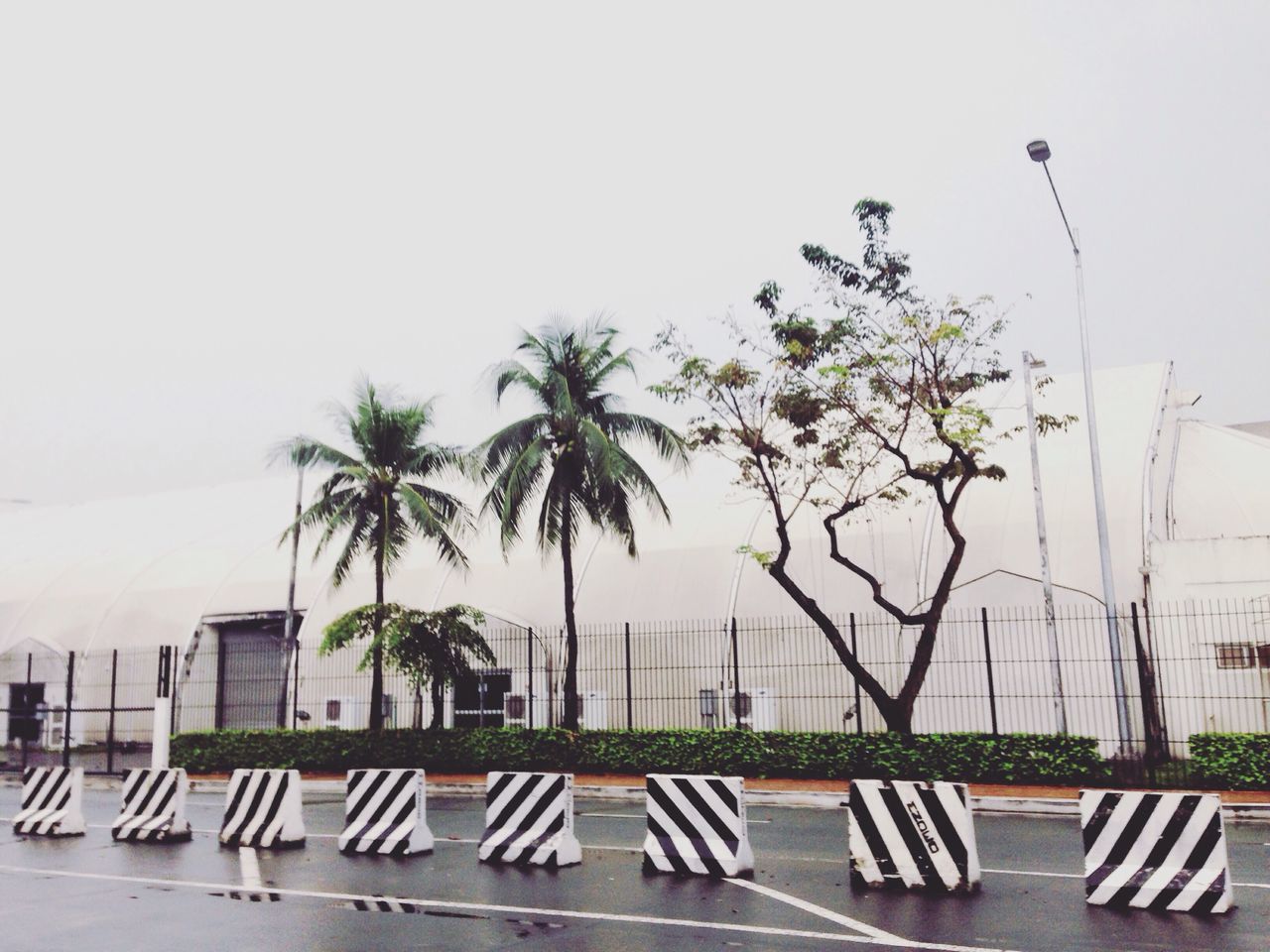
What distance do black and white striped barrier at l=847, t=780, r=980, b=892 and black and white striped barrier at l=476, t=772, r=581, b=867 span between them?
2.97 metres

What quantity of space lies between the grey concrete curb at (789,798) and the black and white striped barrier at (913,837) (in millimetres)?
7178

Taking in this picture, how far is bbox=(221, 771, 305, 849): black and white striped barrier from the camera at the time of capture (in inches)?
528

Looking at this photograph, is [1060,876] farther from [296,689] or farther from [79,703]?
[79,703]

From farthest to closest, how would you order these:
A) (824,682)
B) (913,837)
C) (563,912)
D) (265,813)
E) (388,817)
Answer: (824,682), (265,813), (388,817), (913,837), (563,912)

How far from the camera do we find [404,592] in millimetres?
33781

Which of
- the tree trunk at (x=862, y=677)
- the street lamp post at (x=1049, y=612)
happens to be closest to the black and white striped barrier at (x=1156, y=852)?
the tree trunk at (x=862, y=677)

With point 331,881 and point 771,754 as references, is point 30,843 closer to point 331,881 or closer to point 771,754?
point 331,881

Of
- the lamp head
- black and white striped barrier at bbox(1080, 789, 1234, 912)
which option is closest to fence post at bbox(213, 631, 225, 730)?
the lamp head

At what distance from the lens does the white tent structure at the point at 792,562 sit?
994 inches

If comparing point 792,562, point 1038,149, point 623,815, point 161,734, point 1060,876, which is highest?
point 1038,149

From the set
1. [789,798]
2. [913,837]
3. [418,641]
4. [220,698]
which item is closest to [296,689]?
[220,698]

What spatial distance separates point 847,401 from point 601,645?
9.98m

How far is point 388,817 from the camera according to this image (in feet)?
41.8

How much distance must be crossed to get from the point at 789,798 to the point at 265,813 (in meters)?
9.37
